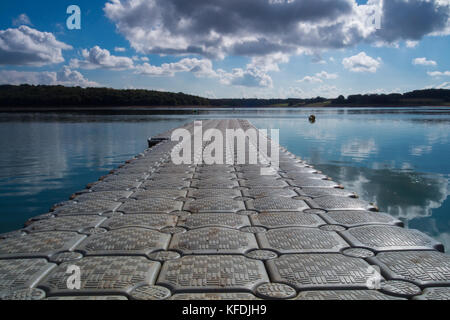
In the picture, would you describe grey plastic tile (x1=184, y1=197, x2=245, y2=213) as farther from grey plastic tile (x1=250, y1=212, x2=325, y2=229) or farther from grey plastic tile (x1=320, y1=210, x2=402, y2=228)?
grey plastic tile (x1=320, y1=210, x2=402, y2=228)

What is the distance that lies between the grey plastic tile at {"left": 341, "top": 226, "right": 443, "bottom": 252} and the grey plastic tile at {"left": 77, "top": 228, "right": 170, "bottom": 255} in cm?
178

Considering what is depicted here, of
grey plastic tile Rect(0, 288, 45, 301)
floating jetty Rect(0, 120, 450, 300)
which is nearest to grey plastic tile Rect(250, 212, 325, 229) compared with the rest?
floating jetty Rect(0, 120, 450, 300)

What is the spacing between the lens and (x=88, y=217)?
4.09 metres

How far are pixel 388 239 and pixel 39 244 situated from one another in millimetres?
3214

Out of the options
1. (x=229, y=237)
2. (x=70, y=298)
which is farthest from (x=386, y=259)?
(x=70, y=298)

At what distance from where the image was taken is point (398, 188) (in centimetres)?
901

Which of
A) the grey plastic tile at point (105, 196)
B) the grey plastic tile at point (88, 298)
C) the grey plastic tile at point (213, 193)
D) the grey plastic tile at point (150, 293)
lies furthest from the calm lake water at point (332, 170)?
the grey plastic tile at point (150, 293)

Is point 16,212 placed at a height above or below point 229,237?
below

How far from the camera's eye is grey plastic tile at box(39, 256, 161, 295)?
93.8 inches

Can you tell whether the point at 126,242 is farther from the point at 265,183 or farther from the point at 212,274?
the point at 265,183

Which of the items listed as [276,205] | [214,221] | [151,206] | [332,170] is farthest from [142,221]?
[332,170]
